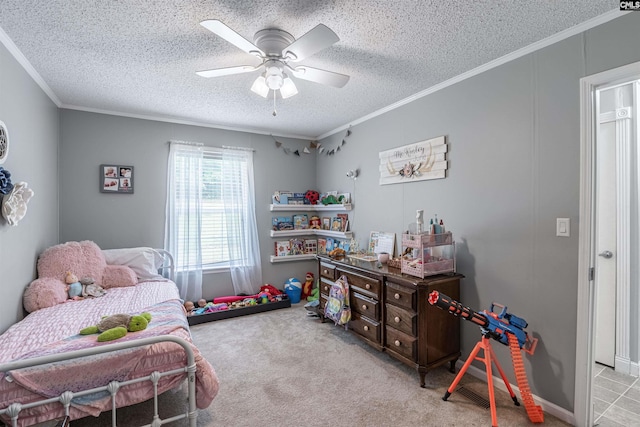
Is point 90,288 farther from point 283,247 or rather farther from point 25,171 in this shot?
point 283,247

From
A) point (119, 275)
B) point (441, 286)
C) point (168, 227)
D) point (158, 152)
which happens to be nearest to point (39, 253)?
point (119, 275)

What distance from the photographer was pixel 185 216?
381cm

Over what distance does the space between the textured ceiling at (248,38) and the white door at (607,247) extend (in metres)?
1.23

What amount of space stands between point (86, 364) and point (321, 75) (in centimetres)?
218

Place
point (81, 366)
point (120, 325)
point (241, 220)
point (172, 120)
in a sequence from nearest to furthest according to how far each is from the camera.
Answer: point (81, 366) → point (120, 325) → point (172, 120) → point (241, 220)

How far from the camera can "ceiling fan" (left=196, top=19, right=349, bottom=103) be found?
159cm


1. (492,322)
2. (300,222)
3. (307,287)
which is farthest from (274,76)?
(307,287)

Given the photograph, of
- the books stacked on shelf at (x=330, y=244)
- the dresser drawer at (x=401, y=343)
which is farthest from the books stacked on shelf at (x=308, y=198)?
the dresser drawer at (x=401, y=343)

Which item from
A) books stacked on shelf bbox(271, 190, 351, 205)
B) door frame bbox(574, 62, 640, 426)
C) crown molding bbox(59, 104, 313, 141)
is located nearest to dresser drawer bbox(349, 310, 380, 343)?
door frame bbox(574, 62, 640, 426)

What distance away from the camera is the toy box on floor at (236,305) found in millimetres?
3547

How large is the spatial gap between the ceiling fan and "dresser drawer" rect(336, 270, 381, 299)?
1693mm

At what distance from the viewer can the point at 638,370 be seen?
2.32 m

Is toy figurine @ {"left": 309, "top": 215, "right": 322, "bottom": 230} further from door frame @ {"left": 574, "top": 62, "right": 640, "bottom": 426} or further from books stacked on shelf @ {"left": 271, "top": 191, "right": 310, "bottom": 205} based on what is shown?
door frame @ {"left": 574, "top": 62, "right": 640, "bottom": 426}

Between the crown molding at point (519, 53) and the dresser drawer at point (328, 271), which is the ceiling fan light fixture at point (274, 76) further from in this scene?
the dresser drawer at point (328, 271)
